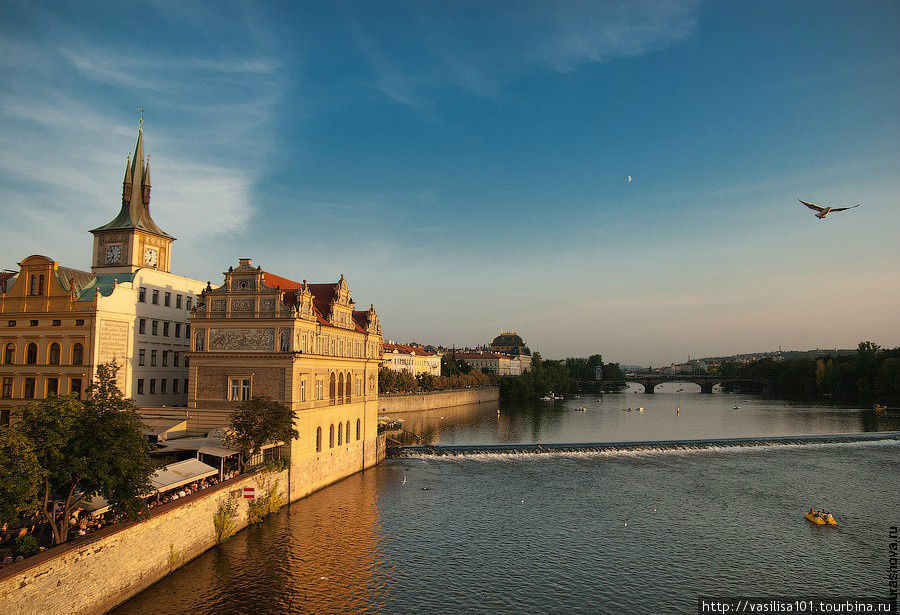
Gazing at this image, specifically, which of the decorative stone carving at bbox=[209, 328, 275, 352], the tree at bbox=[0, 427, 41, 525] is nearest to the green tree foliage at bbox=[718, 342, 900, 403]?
the decorative stone carving at bbox=[209, 328, 275, 352]

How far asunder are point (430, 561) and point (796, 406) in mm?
122044

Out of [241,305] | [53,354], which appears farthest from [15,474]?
[53,354]

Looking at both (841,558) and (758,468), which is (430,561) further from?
(758,468)

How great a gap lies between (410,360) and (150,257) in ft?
353

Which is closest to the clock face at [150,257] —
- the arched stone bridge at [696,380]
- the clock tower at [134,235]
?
the clock tower at [134,235]

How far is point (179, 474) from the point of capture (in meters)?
31.5

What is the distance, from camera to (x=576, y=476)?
51.0m

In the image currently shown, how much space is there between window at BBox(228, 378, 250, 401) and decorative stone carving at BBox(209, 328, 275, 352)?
7.14 ft

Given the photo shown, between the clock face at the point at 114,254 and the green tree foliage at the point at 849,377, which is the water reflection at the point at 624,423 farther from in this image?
the clock face at the point at 114,254

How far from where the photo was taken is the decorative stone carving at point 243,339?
41.5m

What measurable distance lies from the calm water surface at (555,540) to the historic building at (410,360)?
91.7 m

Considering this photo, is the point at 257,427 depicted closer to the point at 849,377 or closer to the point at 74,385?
the point at 74,385

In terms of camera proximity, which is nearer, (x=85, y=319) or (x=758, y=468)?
(x=85, y=319)

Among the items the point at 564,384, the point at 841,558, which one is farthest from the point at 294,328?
the point at 564,384
